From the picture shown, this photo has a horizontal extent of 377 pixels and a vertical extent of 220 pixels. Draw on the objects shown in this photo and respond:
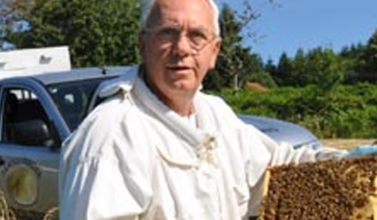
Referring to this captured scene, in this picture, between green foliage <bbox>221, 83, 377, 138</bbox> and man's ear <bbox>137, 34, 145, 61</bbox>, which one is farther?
green foliage <bbox>221, 83, 377, 138</bbox>

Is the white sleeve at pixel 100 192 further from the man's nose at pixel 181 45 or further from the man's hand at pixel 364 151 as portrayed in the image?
the man's hand at pixel 364 151

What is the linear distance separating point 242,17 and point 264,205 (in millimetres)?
29177

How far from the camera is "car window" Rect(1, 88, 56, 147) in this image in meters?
7.92

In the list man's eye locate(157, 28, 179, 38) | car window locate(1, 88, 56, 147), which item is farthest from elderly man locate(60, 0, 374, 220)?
car window locate(1, 88, 56, 147)

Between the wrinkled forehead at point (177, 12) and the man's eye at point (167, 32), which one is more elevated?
the wrinkled forehead at point (177, 12)

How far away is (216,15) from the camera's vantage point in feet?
8.08

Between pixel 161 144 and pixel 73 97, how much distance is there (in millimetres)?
5550

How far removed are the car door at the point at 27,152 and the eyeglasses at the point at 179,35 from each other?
524 centimetres

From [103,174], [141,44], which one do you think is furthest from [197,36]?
[103,174]

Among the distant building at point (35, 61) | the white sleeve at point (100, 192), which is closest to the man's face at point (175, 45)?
the white sleeve at point (100, 192)

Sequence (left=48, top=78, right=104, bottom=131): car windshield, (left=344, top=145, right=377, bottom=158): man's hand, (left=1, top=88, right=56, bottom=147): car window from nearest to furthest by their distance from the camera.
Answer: (left=344, top=145, right=377, bottom=158): man's hand
(left=48, top=78, right=104, bottom=131): car windshield
(left=1, top=88, right=56, bottom=147): car window

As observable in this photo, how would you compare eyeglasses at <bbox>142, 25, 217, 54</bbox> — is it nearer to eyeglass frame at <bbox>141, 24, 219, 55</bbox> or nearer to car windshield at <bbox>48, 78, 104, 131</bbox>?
eyeglass frame at <bbox>141, 24, 219, 55</bbox>

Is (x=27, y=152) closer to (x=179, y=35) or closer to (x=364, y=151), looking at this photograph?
(x=364, y=151)

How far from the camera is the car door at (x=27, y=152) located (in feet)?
25.0
